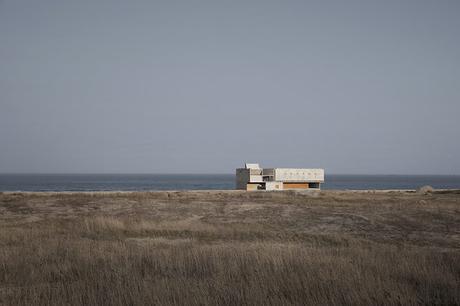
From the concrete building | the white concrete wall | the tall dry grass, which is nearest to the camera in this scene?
the tall dry grass

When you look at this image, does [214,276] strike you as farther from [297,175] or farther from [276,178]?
[297,175]

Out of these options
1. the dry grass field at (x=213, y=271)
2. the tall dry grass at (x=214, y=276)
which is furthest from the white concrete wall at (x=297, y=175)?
the tall dry grass at (x=214, y=276)

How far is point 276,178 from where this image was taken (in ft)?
266

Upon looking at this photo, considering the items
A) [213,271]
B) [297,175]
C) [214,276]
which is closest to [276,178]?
[297,175]

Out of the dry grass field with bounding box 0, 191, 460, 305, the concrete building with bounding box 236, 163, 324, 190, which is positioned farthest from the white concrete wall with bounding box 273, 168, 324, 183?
the dry grass field with bounding box 0, 191, 460, 305

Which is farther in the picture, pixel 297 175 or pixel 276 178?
pixel 297 175

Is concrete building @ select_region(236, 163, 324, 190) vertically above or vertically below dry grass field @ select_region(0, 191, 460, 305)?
above

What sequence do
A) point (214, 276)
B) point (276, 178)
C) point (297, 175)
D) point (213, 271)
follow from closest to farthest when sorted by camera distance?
1. point (214, 276)
2. point (213, 271)
3. point (276, 178)
4. point (297, 175)

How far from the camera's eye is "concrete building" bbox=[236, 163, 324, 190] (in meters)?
80.8

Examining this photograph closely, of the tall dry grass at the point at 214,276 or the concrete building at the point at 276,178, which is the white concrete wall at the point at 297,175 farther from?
the tall dry grass at the point at 214,276

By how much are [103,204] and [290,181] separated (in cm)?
4850

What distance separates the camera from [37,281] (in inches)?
439

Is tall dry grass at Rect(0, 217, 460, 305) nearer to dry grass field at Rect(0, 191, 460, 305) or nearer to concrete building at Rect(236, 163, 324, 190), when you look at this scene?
dry grass field at Rect(0, 191, 460, 305)

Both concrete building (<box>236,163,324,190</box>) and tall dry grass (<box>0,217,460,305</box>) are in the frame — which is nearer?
tall dry grass (<box>0,217,460,305</box>)
